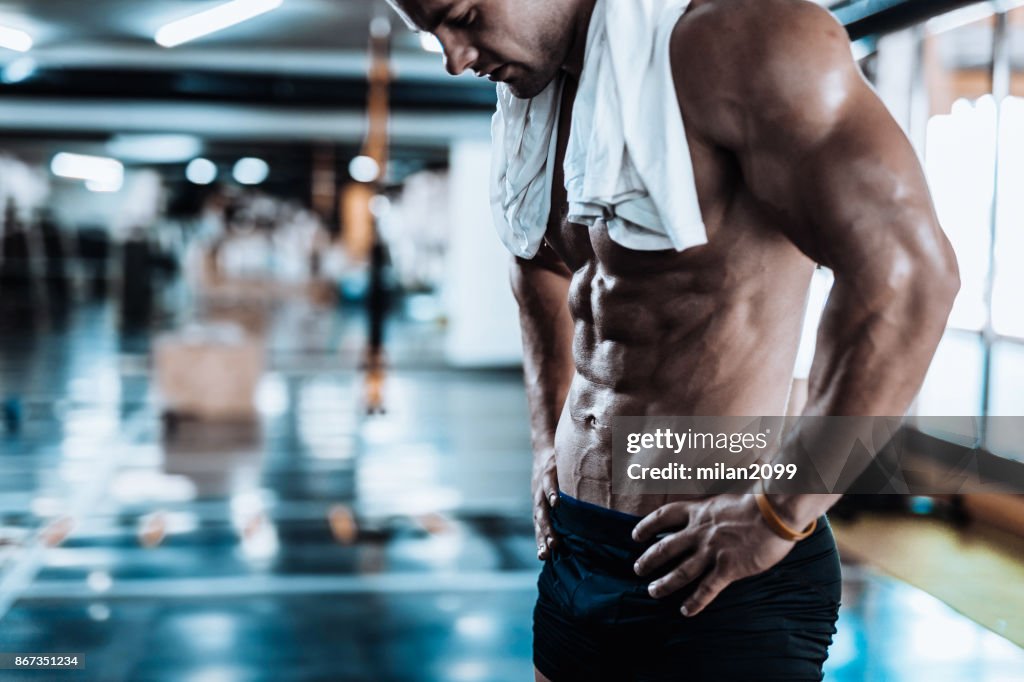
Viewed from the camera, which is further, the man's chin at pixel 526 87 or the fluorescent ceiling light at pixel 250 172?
the fluorescent ceiling light at pixel 250 172

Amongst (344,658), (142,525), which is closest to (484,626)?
(344,658)

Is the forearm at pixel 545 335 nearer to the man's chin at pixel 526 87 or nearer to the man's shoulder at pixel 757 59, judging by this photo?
the man's chin at pixel 526 87

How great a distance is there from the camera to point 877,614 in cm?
302

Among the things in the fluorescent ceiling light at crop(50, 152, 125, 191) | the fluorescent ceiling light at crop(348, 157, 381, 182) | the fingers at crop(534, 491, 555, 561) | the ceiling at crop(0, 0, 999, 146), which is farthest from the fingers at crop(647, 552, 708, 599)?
the fluorescent ceiling light at crop(50, 152, 125, 191)

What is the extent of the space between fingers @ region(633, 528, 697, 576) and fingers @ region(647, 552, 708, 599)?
0.01 meters

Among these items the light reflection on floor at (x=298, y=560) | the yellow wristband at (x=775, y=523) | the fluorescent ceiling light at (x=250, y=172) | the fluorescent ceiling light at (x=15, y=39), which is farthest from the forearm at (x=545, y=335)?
the fluorescent ceiling light at (x=250, y=172)

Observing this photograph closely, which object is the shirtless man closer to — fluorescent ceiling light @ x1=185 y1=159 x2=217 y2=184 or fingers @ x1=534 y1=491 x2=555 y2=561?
fingers @ x1=534 y1=491 x2=555 y2=561

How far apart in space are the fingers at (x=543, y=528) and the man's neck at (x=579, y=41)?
515 mm

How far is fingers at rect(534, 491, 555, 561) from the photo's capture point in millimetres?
1135

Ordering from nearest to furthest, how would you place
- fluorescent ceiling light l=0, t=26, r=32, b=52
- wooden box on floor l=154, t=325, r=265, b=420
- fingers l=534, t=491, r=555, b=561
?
fingers l=534, t=491, r=555, b=561
wooden box on floor l=154, t=325, r=265, b=420
fluorescent ceiling light l=0, t=26, r=32, b=52

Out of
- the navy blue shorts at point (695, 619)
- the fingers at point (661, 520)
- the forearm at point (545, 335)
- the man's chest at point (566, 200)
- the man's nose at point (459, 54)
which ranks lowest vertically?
the navy blue shorts at point (695, 619)

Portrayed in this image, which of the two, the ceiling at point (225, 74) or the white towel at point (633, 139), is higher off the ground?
the ceiling at point (225, 74)

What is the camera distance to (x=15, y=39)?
7.24 meters

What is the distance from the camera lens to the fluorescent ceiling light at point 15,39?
6.97m
